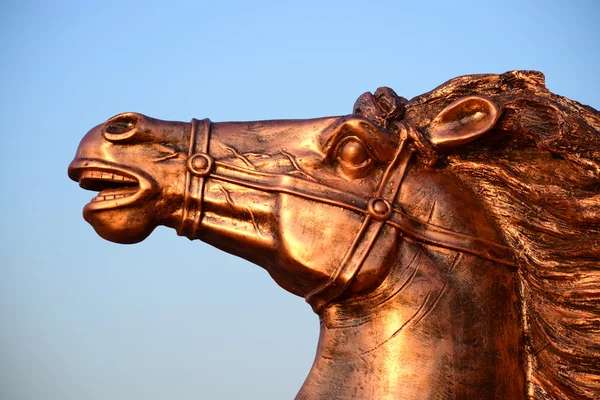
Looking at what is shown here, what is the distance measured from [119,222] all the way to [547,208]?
1.75m

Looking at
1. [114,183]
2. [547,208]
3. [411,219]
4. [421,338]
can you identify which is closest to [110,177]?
[114,183]

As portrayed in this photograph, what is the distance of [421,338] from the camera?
12.5ft

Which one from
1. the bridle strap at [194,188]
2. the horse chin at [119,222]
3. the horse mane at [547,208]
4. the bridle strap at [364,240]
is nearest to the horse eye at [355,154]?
the bridle strap at [364,240]

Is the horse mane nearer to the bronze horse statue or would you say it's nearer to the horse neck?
the bronze horse statue

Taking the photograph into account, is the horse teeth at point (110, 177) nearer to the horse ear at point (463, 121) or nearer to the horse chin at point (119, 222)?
the horse chin at point (119, 222)

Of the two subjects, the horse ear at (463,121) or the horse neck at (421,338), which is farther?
the horse ear at (463,121)

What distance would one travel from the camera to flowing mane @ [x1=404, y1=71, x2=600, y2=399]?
402 centimetres

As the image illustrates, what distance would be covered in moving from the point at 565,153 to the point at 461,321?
82cm

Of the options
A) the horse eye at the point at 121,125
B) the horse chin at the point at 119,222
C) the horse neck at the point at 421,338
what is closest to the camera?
the horse neck at the point at 421,338

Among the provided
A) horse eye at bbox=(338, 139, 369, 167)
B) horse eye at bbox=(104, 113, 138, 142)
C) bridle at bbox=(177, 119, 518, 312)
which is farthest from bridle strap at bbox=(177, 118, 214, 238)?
horse eye at bbox=(338, 139, 369, 167)

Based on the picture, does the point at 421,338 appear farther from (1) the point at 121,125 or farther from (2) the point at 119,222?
(1) the point at 121,125

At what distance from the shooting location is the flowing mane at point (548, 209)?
158 inches

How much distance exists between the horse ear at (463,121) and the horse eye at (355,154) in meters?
0.30

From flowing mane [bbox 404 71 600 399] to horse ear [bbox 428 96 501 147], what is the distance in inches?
2.3
